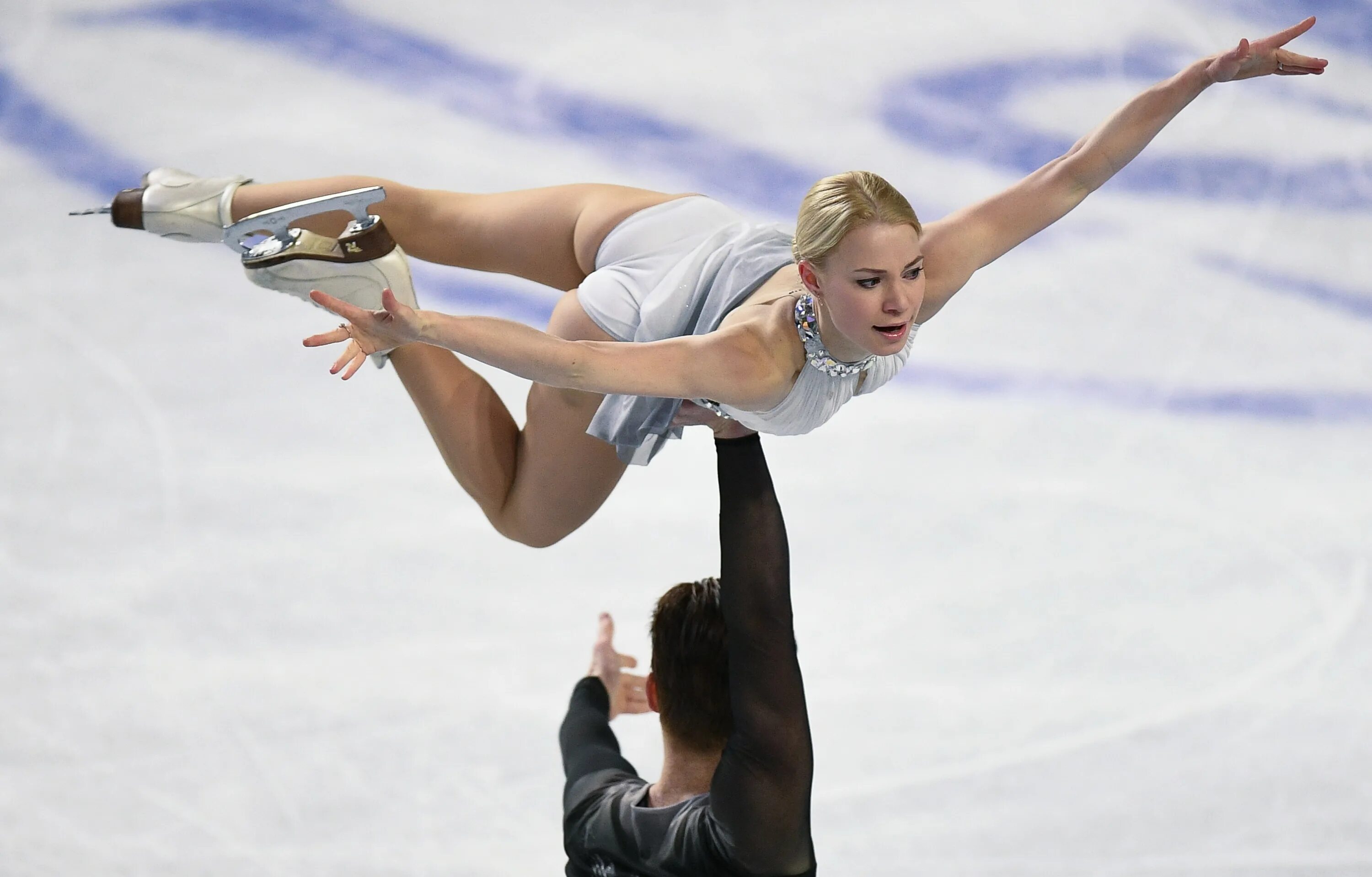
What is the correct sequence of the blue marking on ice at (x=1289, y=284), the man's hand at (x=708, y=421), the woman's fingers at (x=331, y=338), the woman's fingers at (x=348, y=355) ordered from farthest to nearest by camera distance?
the blue marking on ice at (x=1289, y=284)
the man's hand at (x=708, y=421)
the woman's fingers at (x=348, y=355)
the woman's fingers at (x=331, y=338)

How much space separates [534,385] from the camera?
302 cm

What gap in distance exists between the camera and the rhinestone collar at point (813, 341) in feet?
7.94

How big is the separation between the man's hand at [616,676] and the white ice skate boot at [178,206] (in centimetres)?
118

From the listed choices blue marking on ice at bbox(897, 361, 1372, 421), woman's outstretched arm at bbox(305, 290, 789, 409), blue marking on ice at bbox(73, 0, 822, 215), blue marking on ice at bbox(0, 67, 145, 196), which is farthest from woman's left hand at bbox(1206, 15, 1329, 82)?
blue marking on ice at bbox(0, 67, 145, 196)

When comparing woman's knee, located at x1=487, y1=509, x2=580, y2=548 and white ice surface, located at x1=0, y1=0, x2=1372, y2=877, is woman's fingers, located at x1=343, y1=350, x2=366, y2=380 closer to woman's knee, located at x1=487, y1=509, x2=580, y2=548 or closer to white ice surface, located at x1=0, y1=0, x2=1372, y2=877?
woman's knee, located at x1=487, y1=509, x2=580, y2=548

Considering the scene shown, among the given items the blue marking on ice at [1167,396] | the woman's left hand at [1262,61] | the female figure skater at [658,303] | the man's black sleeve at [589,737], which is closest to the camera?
the female figure skater at [658,303]

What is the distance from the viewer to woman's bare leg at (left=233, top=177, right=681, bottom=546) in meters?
2.99

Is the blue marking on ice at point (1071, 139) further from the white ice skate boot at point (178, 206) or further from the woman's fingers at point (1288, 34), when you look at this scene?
the white ice skate boot at point (178, 206)

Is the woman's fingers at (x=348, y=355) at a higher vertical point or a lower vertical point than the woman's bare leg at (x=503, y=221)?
lower

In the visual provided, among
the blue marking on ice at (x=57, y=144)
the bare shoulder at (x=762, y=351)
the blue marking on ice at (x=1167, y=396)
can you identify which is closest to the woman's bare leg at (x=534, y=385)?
the bare shoulder at (x=762, y=351)

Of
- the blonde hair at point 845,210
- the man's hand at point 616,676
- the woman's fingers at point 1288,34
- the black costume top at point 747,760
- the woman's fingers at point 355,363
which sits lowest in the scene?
the black costume top at point 747,760

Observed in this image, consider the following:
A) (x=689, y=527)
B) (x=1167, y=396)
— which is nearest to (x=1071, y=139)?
(x=1167, y=396)

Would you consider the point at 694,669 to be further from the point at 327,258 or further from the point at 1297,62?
the point at 1297,62

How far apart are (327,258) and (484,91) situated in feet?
9.90
